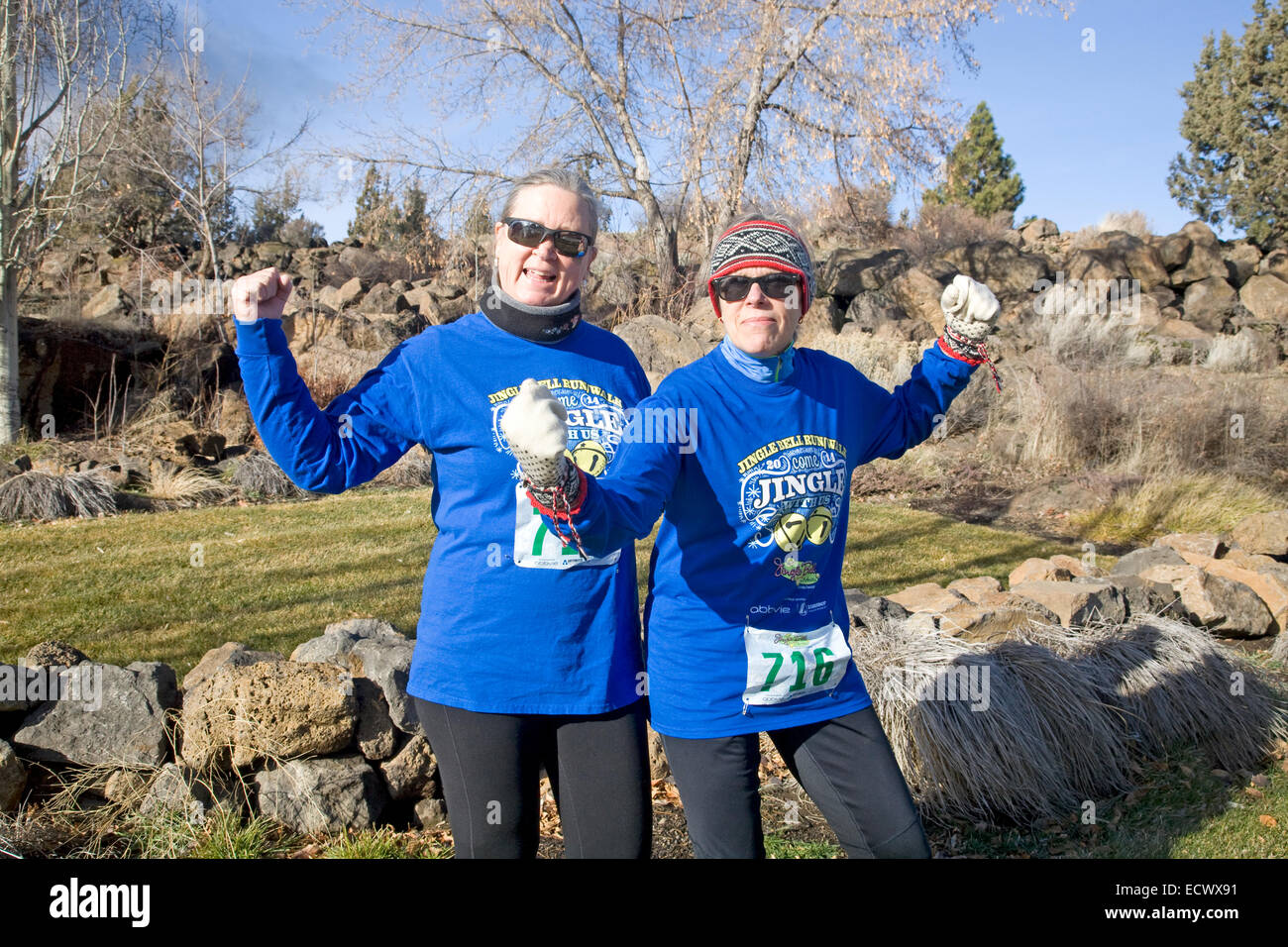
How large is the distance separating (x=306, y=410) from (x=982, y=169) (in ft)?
144

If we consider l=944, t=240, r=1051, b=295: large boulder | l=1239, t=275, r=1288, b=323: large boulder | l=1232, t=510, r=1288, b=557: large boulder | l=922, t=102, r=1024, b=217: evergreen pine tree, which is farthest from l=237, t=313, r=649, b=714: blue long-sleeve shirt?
l=922, t=102, r=1024, b=217: evergreen pine tree

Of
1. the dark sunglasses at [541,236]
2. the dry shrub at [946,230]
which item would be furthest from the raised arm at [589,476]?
the dry shrub at [946,230]

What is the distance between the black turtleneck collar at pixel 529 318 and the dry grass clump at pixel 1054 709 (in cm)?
243

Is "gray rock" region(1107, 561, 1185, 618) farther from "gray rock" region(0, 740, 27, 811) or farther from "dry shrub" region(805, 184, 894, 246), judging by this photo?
"dry shrub" region(805, 184, 894, 246)

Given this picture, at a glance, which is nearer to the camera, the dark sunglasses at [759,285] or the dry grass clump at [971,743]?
the dark sunglasses at [759,285]

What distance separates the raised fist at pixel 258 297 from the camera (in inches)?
83.3

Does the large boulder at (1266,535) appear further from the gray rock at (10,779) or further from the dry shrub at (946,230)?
the dry shrub at (946,230)

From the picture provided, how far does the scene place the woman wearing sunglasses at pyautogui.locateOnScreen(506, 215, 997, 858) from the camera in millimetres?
2127

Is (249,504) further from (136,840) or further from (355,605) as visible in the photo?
(136,840)

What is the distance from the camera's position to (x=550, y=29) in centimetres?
1684

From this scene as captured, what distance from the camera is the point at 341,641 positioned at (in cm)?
445

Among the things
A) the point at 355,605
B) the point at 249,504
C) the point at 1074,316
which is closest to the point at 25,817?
the point at 355,605

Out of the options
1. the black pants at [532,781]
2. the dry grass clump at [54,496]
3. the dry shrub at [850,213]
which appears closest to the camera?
the black pants at [532,781]

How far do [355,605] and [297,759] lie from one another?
284 centimetres
